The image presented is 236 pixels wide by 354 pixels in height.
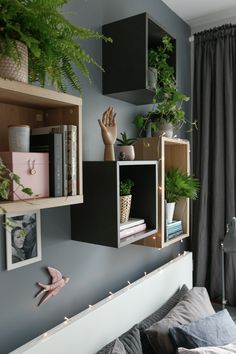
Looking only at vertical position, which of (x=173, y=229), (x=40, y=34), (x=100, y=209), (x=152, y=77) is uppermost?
(x=152, y=77)

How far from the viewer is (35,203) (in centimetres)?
100

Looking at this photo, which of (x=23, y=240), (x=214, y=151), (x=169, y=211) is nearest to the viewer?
(x=23, y=240)

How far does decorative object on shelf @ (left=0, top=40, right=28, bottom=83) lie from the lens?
0.89 meters

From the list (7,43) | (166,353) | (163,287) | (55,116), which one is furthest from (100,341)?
(7,43)

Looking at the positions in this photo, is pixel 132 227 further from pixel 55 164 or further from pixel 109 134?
pixel 55 164

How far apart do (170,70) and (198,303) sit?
4.78ft

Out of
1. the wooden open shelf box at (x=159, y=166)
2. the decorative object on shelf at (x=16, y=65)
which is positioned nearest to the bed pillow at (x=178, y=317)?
the wooden open shelf box at (x=159, y=166)

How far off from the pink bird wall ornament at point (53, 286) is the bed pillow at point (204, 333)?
630 mm

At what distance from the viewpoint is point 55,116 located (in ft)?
4.13

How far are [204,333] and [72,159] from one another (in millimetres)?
1147

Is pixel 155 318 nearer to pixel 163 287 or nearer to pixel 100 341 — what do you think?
pixel 163 287

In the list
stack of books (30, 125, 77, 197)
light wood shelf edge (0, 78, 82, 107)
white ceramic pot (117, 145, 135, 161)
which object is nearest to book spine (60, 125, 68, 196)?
stack of books (30, 125, 77, 197)

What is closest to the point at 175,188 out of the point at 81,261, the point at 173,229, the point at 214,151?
the point at 173,229

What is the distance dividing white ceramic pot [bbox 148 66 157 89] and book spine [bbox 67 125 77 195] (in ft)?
2.48
